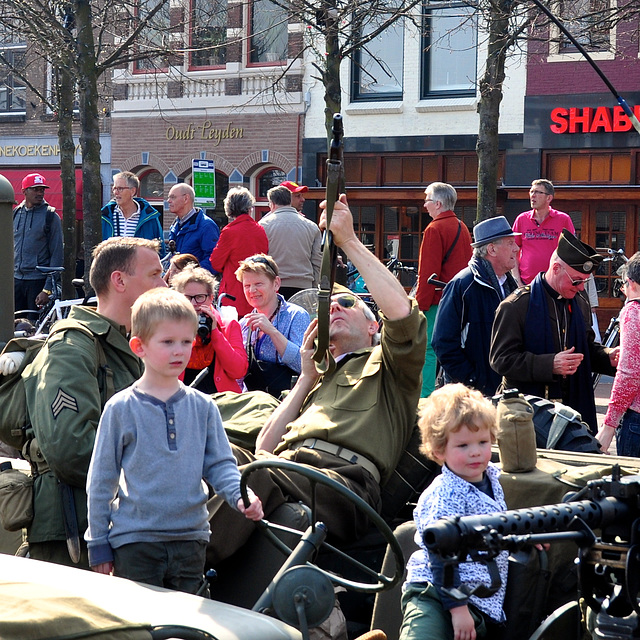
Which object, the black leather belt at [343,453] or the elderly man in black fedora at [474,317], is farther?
the elderly man in black fedora at [474,317]

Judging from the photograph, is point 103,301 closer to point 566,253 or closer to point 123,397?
point 123,397

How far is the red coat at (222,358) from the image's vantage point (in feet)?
19.6

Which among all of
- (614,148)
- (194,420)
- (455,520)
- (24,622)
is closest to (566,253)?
(194,420)

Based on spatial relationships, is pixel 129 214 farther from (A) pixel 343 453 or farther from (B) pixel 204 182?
(A) pixel 343 453

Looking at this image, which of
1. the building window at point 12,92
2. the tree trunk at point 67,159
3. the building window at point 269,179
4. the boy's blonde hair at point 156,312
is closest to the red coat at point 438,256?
the boy's blonde hair at point 156,312

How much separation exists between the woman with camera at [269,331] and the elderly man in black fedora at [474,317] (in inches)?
34.4

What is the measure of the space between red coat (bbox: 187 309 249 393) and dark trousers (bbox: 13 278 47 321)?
792 cm

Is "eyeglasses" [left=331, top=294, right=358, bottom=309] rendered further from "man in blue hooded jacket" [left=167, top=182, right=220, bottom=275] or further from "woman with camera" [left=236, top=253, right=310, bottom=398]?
"man in blue hooded jacket" [left=167, top=182, right=220, bottom=275]

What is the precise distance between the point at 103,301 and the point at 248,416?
109cm

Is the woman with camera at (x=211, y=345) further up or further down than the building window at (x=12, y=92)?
further down

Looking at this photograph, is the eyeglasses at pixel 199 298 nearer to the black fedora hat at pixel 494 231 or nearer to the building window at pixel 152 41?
the black fedora hat at pixel 494 231

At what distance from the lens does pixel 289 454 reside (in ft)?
14.0

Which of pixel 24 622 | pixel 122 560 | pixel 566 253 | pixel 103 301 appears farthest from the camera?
pixel 566 253

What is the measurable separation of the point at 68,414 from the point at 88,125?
11179 mm
